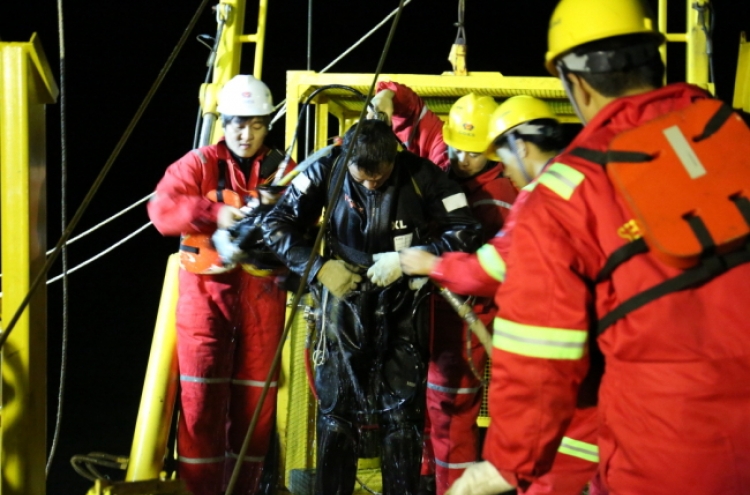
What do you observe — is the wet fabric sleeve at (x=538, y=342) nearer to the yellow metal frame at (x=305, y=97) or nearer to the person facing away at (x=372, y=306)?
the person facing away at (x=372, y=306)

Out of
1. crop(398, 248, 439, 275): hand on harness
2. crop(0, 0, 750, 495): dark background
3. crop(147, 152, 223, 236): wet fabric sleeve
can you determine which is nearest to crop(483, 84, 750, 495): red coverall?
crop(398, 248, 439, 275): hand on harness

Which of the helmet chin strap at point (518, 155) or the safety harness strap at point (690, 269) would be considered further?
the helmet chin strap at point (518, 155)

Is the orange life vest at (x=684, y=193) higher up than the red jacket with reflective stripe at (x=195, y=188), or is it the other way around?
the orange life vest at (x=684, y=193)

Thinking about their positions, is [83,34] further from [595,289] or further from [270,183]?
[595,289]

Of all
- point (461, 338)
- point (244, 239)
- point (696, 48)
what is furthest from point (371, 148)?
point (696, 48)

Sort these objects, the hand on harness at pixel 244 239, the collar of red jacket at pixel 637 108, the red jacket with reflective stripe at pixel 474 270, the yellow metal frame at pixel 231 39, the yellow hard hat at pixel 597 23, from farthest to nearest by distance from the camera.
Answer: the yellow metal frame at pixel 231 39, the hand on harness at pixel 244 239, the red jacket with reflective stripe at pixel 474 270, the yellow hard hat at pixel 597 23, the collar of red jacket at pixel 637 108

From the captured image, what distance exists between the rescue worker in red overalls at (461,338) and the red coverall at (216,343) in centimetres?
78

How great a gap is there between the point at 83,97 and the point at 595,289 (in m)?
11.2

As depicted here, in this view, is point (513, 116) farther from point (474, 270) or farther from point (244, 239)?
point (244, 239)

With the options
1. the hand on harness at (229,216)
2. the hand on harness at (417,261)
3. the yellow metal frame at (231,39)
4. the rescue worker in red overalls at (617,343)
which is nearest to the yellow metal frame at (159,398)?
the hand on harness at (229,216)

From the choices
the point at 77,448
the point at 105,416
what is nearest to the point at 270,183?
the point at 77,448

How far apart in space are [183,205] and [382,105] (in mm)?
1074

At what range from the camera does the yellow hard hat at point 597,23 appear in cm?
198

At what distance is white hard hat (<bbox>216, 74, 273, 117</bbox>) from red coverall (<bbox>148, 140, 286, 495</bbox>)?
0.64 ft
